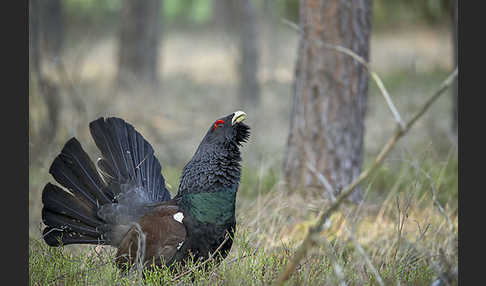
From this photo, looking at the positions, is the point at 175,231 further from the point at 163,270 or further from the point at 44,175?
the point at 44,175

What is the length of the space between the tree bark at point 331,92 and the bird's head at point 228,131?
1536 millimetres

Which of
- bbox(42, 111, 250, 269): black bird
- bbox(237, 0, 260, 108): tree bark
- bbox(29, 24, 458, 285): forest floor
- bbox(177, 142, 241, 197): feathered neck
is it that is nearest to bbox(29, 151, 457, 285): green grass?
bbox(29, 24, 458, 285): forest floor

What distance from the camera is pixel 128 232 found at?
348 centimetres

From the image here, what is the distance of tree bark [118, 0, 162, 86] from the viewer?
11773 mm

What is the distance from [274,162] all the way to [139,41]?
661 cm

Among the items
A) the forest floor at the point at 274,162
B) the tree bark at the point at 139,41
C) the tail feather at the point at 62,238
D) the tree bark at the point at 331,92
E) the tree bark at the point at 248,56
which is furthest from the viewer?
the tree bark at the point at 139,41

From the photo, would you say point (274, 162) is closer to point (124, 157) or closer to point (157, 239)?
point (124, 157)

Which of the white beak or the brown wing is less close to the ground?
the white beak

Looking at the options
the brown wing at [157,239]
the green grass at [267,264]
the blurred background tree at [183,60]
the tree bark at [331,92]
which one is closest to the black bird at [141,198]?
the brown wing at [157,239]

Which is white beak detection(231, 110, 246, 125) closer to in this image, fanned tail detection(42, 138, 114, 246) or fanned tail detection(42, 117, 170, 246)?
fanned tail detection(42, 117, 170, 246)

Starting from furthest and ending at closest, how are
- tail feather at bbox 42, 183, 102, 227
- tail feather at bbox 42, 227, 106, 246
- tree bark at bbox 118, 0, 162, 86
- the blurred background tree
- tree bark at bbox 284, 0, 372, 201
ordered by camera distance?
tree bark at bbox 118, 0, 162, 86, the blurred background tree, tree bark at bbox 284, 0, 372, 201, tail feather at bbox 42, 183, 102, 227, tail feather at bbox 42, 227, 106, 246

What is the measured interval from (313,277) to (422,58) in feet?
45.1

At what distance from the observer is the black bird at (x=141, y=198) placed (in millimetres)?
3232

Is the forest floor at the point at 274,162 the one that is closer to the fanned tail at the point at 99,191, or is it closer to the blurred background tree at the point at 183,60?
the blurred background tree at the point at 183,60
